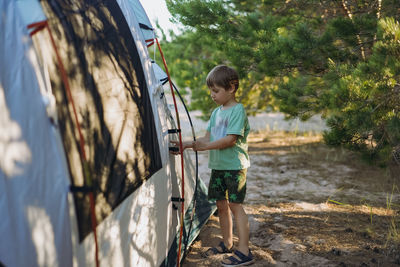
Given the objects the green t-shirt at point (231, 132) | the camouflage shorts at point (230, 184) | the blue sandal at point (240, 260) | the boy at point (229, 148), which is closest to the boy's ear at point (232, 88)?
the boy at point (229, 148)

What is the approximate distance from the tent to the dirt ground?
1.19m

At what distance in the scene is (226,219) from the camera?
315 cm

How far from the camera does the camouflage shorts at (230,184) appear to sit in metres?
2.96

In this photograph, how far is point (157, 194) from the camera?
8.49 ft

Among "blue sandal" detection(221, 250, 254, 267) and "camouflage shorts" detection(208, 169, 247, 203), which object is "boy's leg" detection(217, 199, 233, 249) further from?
"blue sandal" detection(221, 250, 254, 267)

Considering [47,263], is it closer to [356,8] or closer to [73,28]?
[73,28]

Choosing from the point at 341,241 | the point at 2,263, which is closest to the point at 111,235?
the point at 2,263

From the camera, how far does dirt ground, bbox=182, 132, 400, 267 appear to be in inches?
123

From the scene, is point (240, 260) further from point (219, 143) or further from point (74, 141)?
point (74, 141)

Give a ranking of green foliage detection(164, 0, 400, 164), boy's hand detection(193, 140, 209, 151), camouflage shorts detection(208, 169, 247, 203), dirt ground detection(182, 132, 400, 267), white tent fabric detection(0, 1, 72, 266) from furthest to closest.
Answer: dirt ground detection(182, 132, 400, 267) → camouflage shorts detection(208, 169, 247, 203) → boy's hand detection(193, 140, 209, 151) → green foliage detection(164, 0, 400, 164) → white tent fabric detection(0, 1, 72, 266)

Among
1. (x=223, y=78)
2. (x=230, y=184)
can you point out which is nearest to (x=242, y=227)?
(x=230, y=184)

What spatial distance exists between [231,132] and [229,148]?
0.52 feet

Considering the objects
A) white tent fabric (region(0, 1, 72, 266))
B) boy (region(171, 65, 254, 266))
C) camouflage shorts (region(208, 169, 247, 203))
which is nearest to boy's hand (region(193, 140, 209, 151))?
boy (region(171, 65, 254, 266))

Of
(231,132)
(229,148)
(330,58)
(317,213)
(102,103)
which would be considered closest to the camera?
(102,103)
